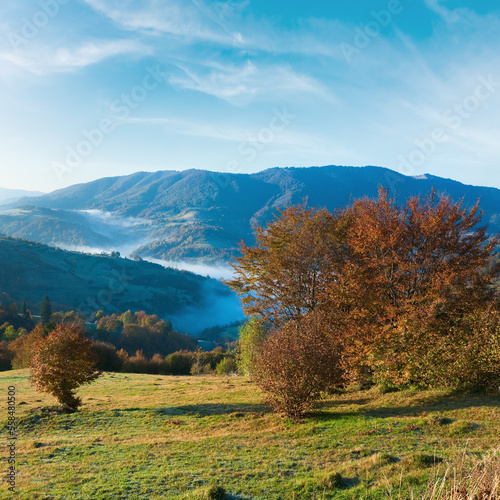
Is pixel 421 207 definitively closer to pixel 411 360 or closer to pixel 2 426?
pixel 411 360

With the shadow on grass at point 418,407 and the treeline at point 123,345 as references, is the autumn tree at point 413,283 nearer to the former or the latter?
the shadow on grass at point 418,407

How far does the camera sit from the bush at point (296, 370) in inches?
744

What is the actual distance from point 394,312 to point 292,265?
9.52m

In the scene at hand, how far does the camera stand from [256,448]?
1556 centimetres

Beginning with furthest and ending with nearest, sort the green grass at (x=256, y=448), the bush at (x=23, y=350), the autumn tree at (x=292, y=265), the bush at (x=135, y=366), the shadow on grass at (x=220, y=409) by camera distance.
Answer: the bush at (x=135, y=366) < the bush at (x=23, y=350) < the autumn tree at (x=292, y=265) < the shadow on grass at (x=220, y=409) < the green grass at (x=256, y=448)

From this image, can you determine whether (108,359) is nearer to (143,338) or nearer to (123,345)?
(123,345)

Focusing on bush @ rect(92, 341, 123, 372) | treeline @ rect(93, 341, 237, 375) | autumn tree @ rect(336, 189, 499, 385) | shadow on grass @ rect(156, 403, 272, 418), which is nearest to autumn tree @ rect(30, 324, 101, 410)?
shadow on grass @ rect(156, 403, 272, 418)

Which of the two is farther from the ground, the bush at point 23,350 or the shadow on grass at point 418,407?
the shadow on grass at point 418,407

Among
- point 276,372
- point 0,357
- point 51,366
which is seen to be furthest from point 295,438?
point 0,357

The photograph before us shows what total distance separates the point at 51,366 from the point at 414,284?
2691cm

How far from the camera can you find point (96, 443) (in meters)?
19.4

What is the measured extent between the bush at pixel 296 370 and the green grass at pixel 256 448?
122 cm

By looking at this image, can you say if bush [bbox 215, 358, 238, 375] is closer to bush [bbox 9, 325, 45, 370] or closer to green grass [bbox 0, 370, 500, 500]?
bush [bbox 9, 325, 45, 370]

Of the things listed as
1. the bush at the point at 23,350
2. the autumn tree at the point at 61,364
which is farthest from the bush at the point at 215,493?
the bush at the point at 23,350
